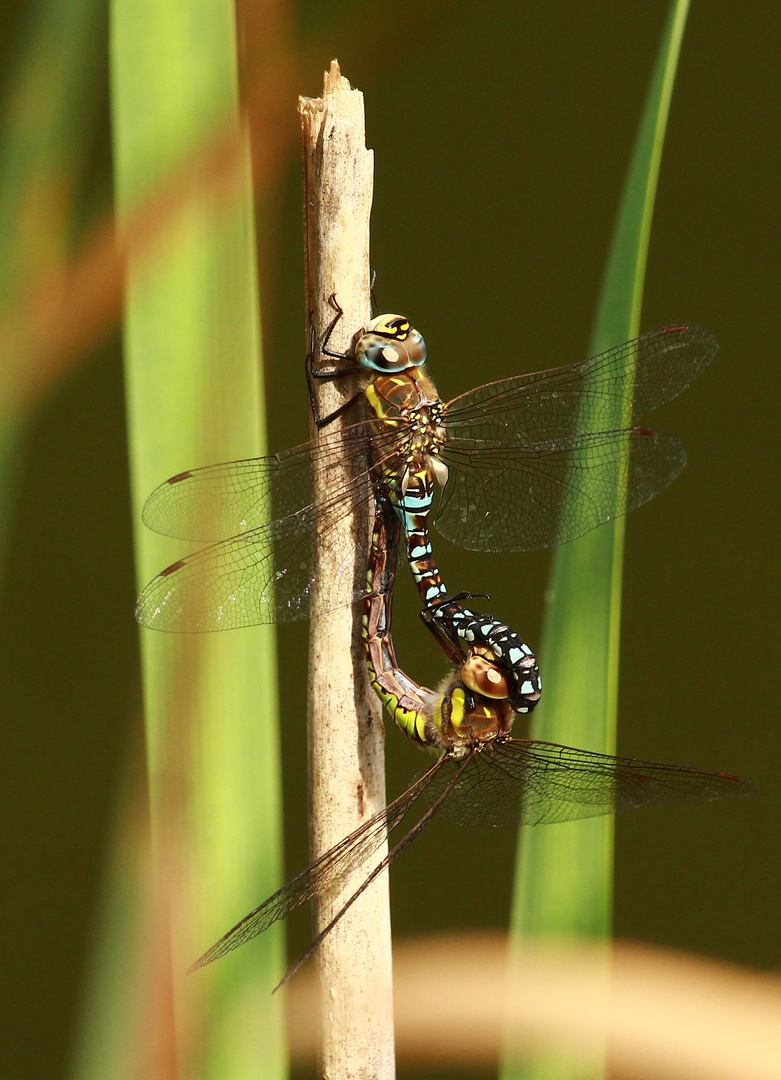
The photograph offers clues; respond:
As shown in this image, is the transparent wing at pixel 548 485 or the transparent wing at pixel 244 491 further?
the transparent wing at pixel 548 485

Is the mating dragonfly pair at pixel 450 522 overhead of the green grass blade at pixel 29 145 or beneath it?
beneath

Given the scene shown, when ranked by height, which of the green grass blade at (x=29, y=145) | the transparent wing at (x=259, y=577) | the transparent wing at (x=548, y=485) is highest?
the green grass blade at (x=29, y=145)

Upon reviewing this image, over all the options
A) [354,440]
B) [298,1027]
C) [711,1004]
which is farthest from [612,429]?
[298,1027]

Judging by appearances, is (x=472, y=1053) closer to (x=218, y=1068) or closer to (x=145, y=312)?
(x=218, y=1068)

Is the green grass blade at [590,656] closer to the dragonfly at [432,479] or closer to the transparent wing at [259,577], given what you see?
the dragonfly at [432,479]

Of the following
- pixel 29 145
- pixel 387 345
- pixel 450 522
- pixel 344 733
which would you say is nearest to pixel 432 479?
pixel 450 522

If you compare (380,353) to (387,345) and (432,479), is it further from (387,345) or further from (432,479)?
(432,479)

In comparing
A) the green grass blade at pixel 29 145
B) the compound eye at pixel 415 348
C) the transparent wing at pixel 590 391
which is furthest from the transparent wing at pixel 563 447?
the green grass blade at pixel 29 145

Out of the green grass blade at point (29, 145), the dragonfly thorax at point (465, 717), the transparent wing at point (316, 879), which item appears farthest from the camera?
the green grass blade at point (29, 145)
